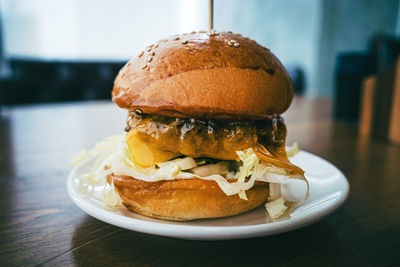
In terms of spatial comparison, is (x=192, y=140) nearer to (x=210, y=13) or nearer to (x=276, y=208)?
(x=276, y=208)

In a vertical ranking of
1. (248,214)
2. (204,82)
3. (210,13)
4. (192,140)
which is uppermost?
(210,13)

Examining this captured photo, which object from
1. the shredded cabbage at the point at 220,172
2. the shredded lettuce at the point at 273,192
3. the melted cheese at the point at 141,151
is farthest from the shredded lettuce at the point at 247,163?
the melted cheese at the point at 141,151

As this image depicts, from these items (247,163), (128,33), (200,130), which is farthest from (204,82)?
(128,33)

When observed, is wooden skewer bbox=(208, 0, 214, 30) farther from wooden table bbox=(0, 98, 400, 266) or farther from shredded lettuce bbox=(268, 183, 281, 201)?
wooden table bbox=(0, 98, 400, 266)

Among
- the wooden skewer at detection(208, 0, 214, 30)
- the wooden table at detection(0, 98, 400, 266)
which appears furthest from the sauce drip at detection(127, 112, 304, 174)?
the wooden skewer at detection(208, 0, 214, 30)

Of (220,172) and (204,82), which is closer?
(204,82)

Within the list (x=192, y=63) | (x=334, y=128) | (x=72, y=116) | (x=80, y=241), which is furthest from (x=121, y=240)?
(x=72, y=116)

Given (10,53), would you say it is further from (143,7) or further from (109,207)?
(109,207)
